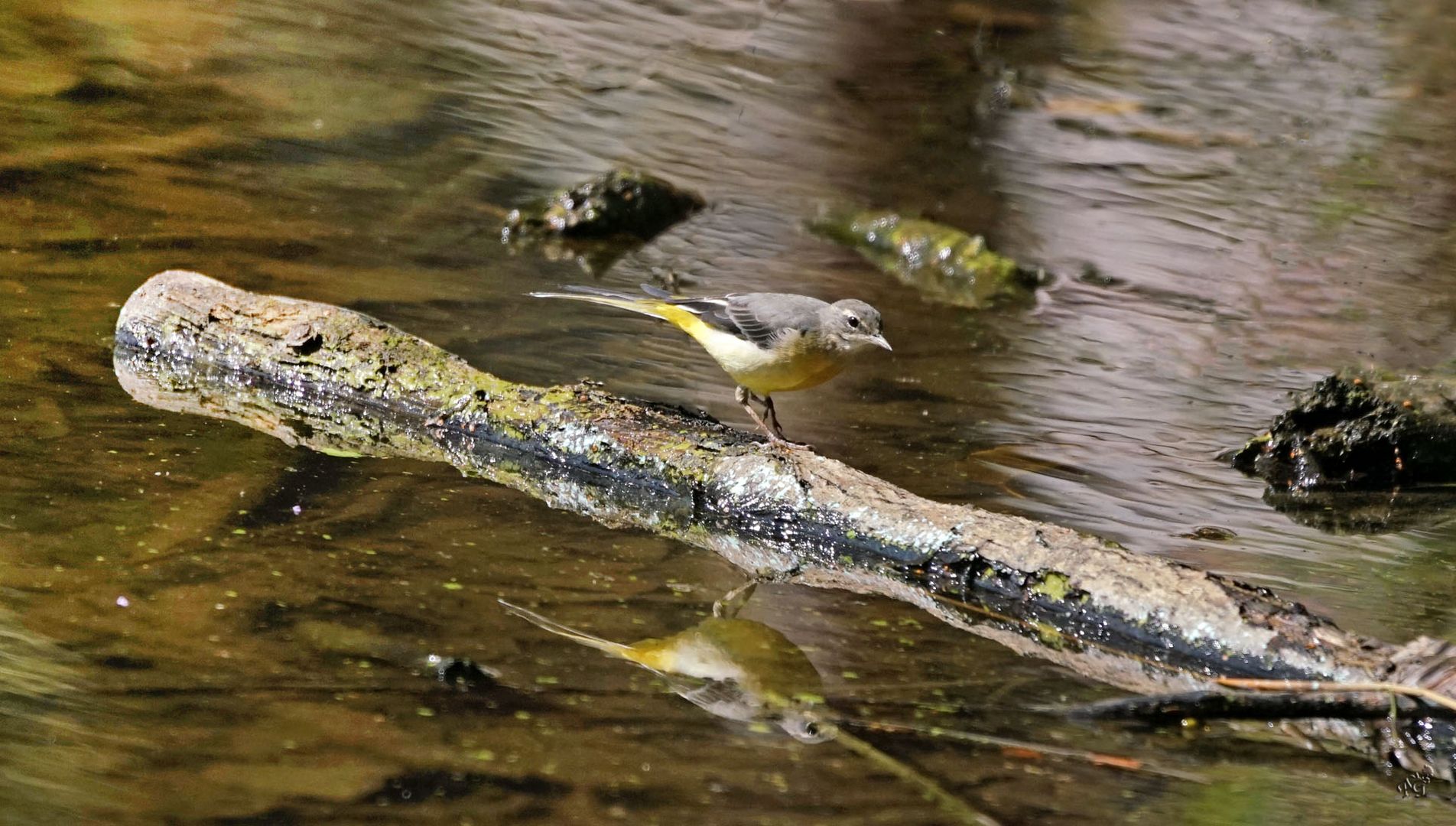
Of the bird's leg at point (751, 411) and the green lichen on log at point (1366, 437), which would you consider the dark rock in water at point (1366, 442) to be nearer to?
the green lichen on log at point (1366, 437)

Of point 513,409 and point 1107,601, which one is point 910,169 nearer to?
point 513,409

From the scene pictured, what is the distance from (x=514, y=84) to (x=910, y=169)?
334 centimetres

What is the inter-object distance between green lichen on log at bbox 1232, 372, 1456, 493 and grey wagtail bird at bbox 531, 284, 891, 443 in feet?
7.46

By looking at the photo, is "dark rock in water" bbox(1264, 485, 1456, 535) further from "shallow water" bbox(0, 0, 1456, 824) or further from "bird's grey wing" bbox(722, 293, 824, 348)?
"bird's grey wing" bbox(722, 293, 824, 348)

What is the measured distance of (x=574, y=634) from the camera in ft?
14.9

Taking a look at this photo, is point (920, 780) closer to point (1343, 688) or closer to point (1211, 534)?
point (1343, 688)

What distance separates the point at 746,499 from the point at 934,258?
217 inches

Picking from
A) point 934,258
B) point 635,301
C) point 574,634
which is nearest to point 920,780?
point 574,634

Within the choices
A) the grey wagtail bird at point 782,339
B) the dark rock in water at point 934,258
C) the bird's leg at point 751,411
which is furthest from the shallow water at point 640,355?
the grey wagtail bird at point 782,339

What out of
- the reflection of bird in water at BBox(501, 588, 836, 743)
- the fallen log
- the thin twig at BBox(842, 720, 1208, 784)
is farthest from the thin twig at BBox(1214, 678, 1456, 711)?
the reflection of bird in water at BBox(501, 588, 836, 743)

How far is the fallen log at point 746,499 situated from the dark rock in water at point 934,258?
459cm

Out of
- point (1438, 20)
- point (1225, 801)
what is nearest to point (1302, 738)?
point (1225, 801)

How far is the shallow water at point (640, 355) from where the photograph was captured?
12.7 feet

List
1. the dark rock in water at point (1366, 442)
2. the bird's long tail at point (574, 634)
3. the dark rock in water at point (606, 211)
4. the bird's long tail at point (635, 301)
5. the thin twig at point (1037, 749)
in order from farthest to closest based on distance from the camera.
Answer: the dark rock in water at point (606, 211) → the dark rock in water at point (1366, 442) → the bird's long tail at point (635, 301) → the bird's long tail at point (574, 634) → the thin twig at point (1037, 749)
